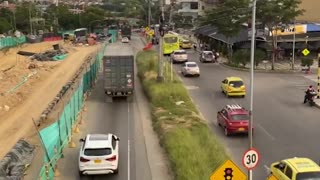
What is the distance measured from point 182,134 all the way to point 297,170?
800cm

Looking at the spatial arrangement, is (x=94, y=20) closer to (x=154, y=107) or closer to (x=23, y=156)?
(x=154, y=107)

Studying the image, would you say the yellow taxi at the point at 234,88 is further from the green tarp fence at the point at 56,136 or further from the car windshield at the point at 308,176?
the car windshield at the point at 308,176

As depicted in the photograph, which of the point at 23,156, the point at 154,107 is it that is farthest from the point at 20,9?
the point at 23,156

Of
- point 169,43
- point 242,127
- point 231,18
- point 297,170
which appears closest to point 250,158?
point 297,170

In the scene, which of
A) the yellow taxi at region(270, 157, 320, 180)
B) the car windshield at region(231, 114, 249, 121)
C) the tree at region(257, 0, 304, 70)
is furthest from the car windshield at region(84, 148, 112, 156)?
the tree at region(257, 0, 304, 70)

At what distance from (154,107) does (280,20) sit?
28.6 m

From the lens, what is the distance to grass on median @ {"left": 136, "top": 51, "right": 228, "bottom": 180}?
19708 millimetres

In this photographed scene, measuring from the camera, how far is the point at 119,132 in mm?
28578

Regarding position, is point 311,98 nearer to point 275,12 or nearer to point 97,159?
point 97,159

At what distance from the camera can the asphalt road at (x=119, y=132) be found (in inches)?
842

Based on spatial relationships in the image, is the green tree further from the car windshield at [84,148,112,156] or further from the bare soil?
the car windshield at [84,148,112,156]

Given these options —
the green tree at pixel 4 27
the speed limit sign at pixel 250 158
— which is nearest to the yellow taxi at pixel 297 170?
the speed limit sign at pixel 250 158

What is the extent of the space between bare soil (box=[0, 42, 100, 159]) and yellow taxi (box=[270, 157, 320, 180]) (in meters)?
13.2

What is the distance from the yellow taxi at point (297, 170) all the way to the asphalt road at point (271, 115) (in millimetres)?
2211
